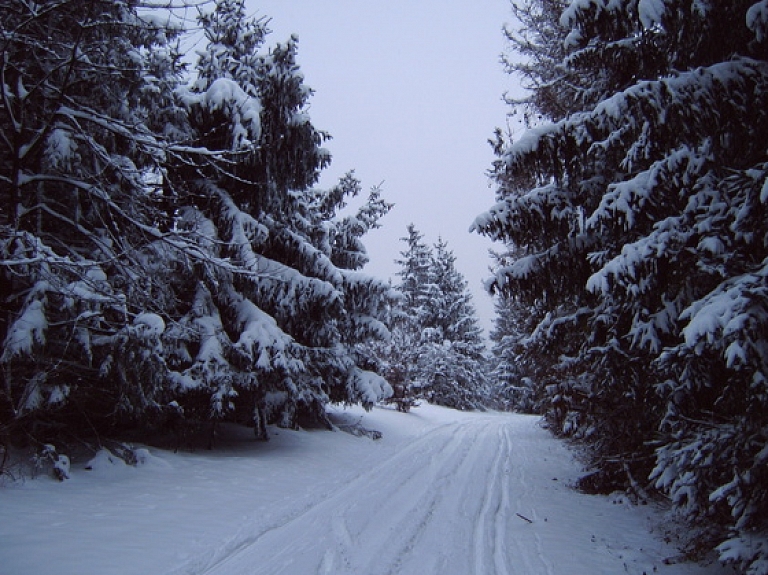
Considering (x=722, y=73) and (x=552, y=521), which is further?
(x=552, y=521)

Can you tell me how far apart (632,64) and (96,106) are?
326 inches

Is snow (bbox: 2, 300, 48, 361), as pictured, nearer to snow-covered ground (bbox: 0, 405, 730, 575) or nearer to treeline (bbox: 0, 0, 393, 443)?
treeline (bbox: 0, 0, 393, 443)

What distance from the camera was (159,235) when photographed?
588 centimetres

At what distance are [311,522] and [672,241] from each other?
5712 millimetres

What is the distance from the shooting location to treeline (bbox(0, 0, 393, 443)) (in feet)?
18.7

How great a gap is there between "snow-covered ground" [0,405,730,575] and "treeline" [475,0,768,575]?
1.38 m

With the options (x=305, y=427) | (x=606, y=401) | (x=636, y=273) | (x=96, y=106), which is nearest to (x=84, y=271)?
(x=96, y=106)

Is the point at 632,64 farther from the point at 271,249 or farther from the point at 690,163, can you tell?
the point at 271,249

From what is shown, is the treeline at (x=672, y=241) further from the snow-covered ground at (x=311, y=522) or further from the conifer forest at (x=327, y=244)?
the snow-covered ground at (x=311, y=522)

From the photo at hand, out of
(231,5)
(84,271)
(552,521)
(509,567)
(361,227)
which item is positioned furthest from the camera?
(361,227)

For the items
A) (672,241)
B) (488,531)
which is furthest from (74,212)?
(672,241)

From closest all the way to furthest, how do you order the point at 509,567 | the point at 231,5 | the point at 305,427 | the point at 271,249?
1. the point at 509,567
2. the point at 231,5
3. the point at 271,249
4. the point at 305,427

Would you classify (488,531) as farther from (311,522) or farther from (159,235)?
(159,235)

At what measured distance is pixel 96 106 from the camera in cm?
741
